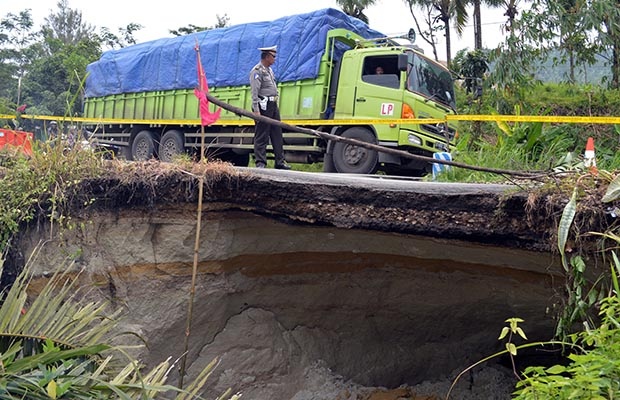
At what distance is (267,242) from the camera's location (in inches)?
196

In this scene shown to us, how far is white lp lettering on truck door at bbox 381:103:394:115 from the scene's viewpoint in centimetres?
923

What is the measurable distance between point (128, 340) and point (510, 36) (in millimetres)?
9649

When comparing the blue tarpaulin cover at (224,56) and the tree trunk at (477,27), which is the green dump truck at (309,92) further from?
the tree trunk at (477,27)

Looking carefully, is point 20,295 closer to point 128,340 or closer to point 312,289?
point 128,340

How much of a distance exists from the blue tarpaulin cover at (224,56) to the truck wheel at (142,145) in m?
0.89

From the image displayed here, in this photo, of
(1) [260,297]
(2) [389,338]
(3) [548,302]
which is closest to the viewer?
(3) [548,302]

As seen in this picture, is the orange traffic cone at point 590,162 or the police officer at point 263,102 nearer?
the orange traffic cone at point 590,162

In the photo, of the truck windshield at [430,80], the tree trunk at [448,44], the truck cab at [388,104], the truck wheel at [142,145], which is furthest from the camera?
the tree trunk at [448,44]

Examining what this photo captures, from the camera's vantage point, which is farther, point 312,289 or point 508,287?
point 312,289

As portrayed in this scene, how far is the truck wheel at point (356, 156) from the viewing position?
895cm

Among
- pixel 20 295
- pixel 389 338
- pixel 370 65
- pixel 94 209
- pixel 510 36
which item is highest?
pixel 510 36

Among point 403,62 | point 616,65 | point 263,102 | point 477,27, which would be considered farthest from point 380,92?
point 477,27

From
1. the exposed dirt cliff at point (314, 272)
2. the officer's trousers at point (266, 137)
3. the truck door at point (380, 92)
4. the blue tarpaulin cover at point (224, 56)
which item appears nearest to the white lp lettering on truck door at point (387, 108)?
the truck door at point (380, 92)

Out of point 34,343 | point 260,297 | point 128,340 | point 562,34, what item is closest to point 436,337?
point 260,297
